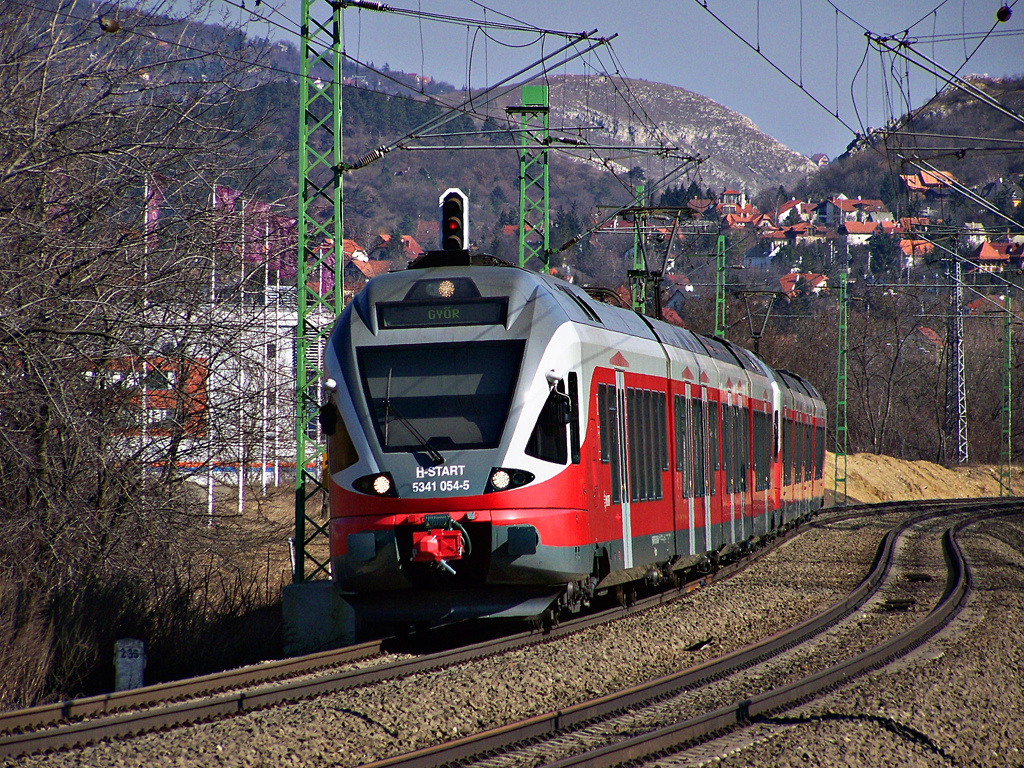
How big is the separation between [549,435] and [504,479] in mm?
620

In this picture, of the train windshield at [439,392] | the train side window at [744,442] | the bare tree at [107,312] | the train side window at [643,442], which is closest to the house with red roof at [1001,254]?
the train side window at [744,442]

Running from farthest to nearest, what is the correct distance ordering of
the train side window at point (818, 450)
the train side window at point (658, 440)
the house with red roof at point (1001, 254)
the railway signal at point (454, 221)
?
the house with red roof at point (1001, 254)
the train side window at point (818, 450)
the train side window at point (658, 440)
the railway signal at point (454, 221)

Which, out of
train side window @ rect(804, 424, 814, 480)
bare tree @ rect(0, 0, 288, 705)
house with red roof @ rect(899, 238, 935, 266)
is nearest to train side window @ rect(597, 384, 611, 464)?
bare tree @ rect(0, 0, 288, 705)

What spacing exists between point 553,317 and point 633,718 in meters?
3.97

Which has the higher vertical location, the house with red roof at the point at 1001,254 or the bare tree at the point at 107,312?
the house with red roof at the point at 1001,254

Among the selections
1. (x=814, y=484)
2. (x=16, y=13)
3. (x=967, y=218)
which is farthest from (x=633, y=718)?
(x=967, y=218)

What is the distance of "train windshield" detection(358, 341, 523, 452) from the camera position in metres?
10.4

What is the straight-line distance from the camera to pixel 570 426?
1073 cm

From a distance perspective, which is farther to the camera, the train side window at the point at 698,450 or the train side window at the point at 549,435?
the train side window at the point at 698,450

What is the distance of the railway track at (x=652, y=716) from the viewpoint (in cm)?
686

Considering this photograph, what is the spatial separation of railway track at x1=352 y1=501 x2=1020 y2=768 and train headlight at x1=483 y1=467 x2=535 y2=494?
6.92 ft

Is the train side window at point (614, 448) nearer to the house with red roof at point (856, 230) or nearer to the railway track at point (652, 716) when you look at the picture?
the railway track at point (652, 716)

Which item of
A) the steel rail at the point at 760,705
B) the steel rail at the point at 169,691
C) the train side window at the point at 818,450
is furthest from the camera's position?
the train side window at the point at 818,450

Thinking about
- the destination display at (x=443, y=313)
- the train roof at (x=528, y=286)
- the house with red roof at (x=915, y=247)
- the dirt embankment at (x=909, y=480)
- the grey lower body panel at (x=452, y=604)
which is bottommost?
the dirt embankment at (x=909, y=480)
